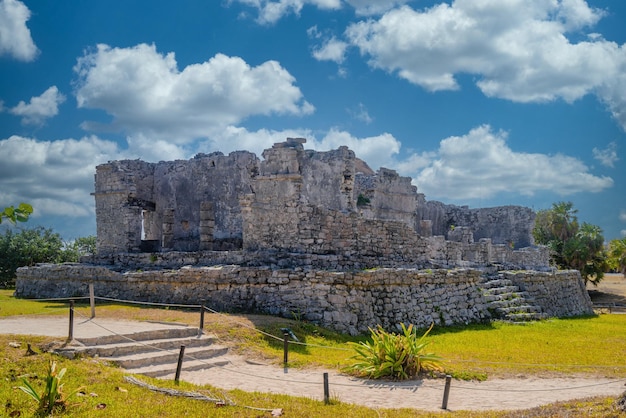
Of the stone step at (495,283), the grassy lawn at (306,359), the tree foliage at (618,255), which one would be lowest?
the grassy lawn at (306,359)

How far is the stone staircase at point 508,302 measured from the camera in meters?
16.9

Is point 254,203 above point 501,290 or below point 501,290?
above

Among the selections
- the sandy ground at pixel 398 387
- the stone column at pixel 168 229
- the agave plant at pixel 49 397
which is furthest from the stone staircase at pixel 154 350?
the stone column at pixel 168 229

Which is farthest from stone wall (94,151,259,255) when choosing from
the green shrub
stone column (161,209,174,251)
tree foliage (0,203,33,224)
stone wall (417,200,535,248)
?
tree foliage (0,203,33,224)

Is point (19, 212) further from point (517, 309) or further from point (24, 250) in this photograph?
point (24, 250)

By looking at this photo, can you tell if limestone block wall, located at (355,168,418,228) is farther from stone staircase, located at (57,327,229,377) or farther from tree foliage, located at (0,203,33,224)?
tree foliage, located at (0,203,33,224)

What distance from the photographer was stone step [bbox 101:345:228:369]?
9.29 meters

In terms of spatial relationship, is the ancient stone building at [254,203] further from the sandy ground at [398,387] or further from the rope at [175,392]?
the rope at [175,392]

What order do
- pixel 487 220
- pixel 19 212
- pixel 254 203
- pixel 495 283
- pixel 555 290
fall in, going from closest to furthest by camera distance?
pixel 19 212 → pixel 254 203 → pixel 495 283 → pixel 555 290 → pixel 487 220

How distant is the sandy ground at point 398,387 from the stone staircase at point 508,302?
24.7 ft

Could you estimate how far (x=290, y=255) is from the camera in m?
14.8

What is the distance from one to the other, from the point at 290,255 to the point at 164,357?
5522 mm

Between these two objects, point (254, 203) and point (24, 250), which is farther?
point (24, 250)

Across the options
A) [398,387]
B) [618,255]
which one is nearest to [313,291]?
[398,387]
